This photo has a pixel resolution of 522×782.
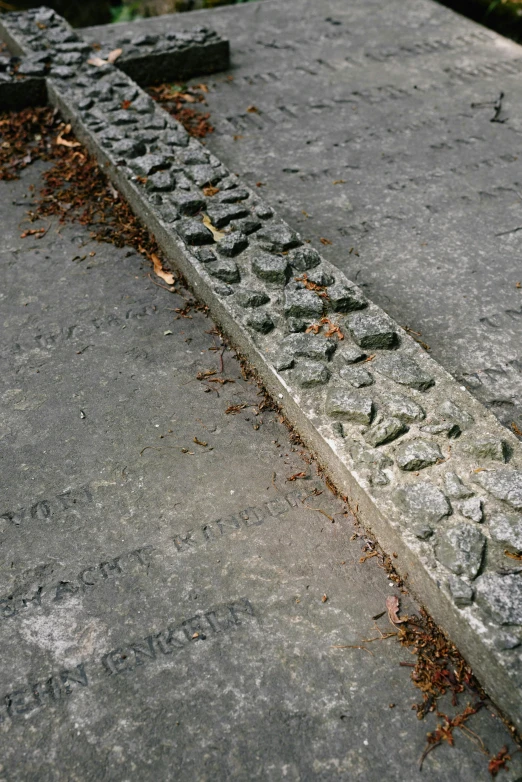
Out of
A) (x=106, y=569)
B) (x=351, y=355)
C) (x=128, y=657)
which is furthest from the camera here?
(x=351, y=355)

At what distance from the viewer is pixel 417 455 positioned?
9.35 feet

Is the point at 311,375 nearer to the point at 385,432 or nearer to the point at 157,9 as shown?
the point at 385,432

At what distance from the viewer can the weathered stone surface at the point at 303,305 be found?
3.54 meters

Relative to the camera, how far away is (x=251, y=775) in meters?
2.26

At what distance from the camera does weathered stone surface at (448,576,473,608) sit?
2.41 metres

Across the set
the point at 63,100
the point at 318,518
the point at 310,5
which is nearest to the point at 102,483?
the point at 318,518

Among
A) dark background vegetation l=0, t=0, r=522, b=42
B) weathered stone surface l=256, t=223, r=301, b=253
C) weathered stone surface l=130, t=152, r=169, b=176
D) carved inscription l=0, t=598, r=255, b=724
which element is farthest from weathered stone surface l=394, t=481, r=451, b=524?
dark background vegetation l=0, t=0, r=522, b=42

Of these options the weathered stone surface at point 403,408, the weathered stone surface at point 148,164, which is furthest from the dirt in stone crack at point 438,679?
the weathered stone surface at point 148,164

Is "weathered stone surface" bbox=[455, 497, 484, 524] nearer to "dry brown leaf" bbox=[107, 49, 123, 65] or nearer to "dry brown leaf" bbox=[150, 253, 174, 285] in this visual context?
"dry brown leaf" bbox=[150, 253, 174, 285]

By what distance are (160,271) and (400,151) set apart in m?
2.15

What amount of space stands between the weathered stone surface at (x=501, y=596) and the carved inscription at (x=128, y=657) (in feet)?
2.64

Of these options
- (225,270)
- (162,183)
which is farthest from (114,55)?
(225,270)

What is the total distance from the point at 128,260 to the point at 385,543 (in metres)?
2.43

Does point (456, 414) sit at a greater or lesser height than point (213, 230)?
lesser
